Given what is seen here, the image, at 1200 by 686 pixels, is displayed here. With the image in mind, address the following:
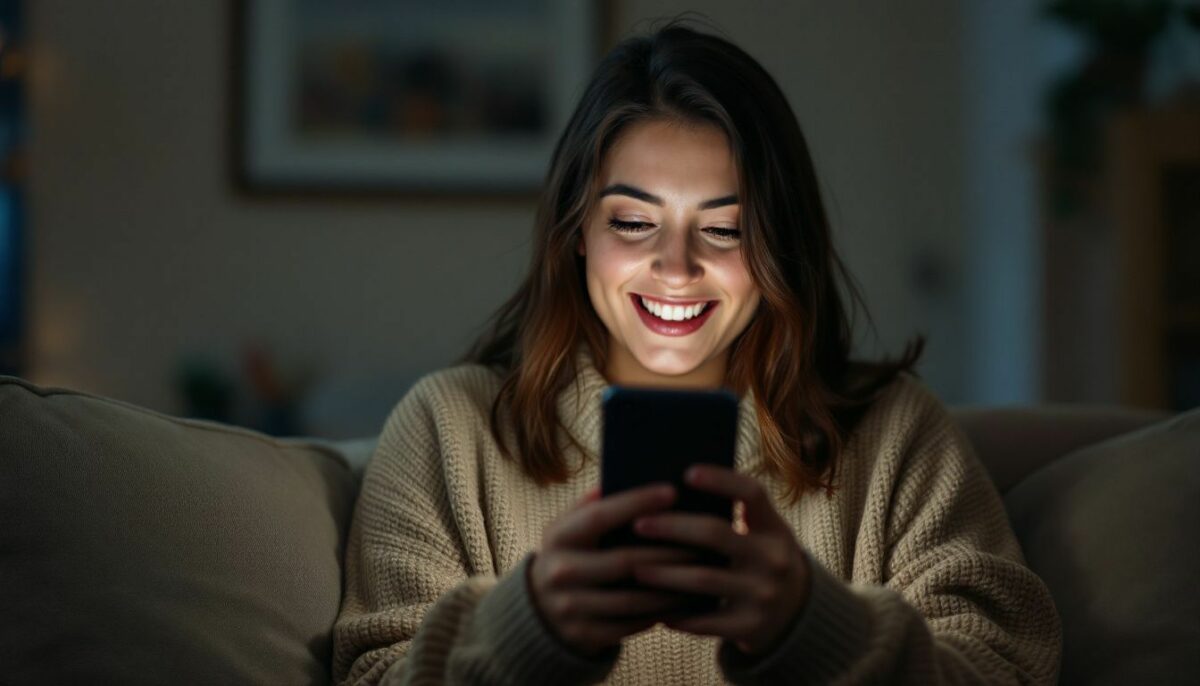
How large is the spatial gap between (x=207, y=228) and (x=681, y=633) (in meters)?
2.73

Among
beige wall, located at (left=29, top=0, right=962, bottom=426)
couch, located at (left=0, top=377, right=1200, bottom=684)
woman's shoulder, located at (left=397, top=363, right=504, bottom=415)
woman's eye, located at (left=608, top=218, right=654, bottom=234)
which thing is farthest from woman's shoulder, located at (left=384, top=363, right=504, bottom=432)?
beige wall, located at (left=29, top=0, right=962, bottom=426)

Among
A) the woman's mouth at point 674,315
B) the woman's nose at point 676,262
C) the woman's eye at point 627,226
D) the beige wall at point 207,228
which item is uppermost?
the woman's eye at point 627,226

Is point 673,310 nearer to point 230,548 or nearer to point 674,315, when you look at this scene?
point 674,315

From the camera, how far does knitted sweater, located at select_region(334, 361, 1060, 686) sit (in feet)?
3.17

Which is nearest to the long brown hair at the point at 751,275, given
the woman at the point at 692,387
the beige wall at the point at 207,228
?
the woman at the point at 692,387

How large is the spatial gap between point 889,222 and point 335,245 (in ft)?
5.42

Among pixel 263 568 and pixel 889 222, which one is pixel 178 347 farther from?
pixel 263 568

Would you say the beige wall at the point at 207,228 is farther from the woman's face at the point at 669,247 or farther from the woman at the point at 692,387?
the woman's face at the point at 669,247

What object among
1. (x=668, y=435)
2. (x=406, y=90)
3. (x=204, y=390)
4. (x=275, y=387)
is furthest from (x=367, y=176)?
(x=668, y=435)

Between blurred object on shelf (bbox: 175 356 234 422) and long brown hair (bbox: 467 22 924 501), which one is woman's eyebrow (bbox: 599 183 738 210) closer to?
long brown hair (bbox: 467 22 924 501)

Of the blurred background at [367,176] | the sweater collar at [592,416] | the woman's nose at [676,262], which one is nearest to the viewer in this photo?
the woman's nose at [676,262]

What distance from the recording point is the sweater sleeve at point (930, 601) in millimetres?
964

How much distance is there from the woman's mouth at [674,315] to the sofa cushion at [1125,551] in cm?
43

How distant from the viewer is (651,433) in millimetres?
938
